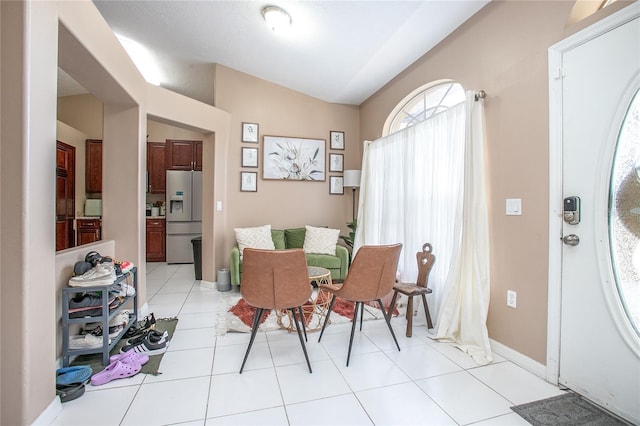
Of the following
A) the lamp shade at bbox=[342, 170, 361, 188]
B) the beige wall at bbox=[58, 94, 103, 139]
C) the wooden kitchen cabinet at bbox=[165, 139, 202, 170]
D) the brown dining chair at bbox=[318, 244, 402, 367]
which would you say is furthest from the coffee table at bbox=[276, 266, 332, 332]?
the beige wall at bbox=[58, 94, 103, 139]

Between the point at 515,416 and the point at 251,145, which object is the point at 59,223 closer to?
the point at 251,145

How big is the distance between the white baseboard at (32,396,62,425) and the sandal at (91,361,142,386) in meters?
0.23

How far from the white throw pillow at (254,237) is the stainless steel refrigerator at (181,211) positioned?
207 cm

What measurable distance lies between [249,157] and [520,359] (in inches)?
157

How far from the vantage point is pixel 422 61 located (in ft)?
10.4

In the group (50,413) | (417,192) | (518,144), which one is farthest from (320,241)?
(50,413)

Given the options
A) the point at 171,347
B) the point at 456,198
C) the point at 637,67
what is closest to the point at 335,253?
the point at 456,198

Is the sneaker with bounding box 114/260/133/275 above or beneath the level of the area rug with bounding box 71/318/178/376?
above

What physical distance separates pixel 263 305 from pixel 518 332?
1.91 m

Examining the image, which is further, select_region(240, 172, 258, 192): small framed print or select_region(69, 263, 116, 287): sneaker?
select_region(240, 172, 258, 192): small framed print

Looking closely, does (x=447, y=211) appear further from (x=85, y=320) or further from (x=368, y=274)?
(x=85, y=320)

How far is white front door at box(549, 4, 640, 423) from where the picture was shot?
1542 mm

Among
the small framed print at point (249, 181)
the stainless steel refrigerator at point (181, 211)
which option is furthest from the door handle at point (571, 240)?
the stainless steel refrigerator at point (181, 211)

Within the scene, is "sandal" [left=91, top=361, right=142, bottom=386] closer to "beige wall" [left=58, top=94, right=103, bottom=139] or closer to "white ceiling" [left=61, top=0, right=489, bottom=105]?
"white ceiling" [left=61, top=0, right=489, bottom=105]
